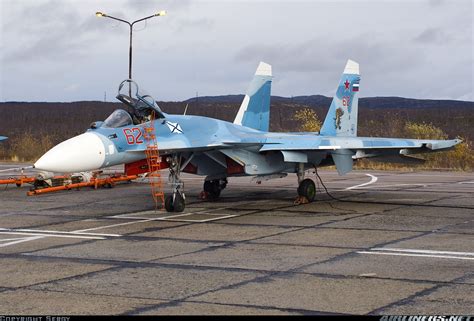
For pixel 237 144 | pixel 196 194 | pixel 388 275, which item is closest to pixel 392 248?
pixel 388 275

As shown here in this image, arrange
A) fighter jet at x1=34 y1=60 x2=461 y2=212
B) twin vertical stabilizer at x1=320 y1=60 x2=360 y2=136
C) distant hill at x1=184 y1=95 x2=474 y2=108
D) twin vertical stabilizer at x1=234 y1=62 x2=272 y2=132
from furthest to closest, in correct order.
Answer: distant hill at x1=184 y1=95 x2=474 y2=108
twin vertical stabilizer at x1=234 y1=62 x2=272 y2=132
twin vertical stabilizer at x1=320 y1=60 x2=360 y2=136
fighter jet at x1=34 y1=60 x2=461 y2=212

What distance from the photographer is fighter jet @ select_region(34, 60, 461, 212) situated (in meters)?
16.2

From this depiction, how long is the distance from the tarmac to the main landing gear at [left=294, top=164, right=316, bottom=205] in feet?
1.35

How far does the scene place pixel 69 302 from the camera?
28.1 feet

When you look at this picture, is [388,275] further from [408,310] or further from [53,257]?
[53,257]

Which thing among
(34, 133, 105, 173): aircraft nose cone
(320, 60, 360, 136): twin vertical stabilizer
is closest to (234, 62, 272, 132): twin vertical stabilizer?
(320, 60, 360, 136): twin vertical stabilizer

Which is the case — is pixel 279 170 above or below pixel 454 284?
above

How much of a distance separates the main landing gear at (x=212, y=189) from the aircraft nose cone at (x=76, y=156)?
452cm

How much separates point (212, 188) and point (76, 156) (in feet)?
17.3

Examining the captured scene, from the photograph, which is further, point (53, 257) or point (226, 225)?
point (226, 225)

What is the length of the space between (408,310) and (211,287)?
2.44 m

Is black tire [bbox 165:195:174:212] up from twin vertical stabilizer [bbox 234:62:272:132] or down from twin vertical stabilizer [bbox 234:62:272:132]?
down

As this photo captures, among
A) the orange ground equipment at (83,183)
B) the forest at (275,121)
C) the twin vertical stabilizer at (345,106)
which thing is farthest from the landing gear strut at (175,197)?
the forest at (275,121)

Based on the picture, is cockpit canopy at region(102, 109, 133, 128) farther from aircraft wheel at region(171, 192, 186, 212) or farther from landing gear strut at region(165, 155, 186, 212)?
aircraft wheel at region(171, 192, 186, 212)
